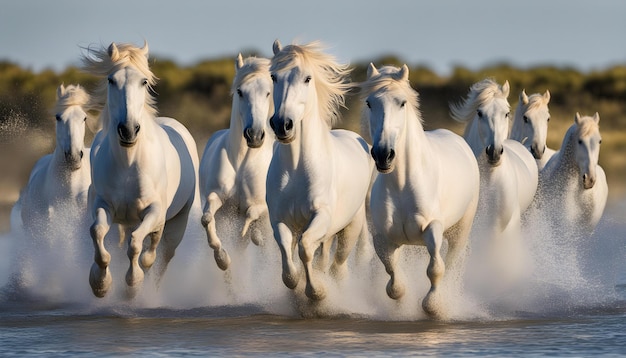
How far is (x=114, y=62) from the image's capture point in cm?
1030

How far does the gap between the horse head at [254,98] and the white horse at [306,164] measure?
583mm

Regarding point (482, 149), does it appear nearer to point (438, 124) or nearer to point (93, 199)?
point (93, 199)

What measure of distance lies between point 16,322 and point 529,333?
3629 millimetres

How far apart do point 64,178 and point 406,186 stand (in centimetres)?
385

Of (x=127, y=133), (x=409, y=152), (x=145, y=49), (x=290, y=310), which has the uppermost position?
(x=145, y=49)

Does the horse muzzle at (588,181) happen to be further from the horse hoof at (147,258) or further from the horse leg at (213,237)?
the horse hoof at (147,258)

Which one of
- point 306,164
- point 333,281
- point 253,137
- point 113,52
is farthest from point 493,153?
point 113,52

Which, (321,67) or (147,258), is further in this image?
(147,258)

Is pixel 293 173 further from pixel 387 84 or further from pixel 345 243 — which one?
pixel 345 243

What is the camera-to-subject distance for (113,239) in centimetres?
1145

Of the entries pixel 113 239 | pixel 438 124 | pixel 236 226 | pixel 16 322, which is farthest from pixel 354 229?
pixel 438 124

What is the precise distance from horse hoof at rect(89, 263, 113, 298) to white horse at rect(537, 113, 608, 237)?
17.4 ft

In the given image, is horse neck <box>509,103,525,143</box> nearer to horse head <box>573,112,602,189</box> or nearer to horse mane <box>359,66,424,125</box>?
horse head <box>573,112,602,189</box>

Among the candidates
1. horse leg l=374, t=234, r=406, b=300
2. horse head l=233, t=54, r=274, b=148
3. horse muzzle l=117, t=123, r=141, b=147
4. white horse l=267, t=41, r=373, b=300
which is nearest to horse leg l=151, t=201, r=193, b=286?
horse head l=233, t=54, r=274, b=148
